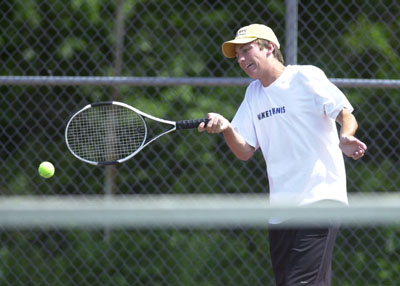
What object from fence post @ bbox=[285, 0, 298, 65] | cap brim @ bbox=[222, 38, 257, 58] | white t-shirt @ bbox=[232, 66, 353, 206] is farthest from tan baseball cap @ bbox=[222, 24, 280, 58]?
fence post @ bbox=[285, 0, 298, 65]

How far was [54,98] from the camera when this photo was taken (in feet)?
16.7

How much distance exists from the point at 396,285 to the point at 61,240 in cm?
213

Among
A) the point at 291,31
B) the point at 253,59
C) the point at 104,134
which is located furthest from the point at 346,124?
the point at 104,134

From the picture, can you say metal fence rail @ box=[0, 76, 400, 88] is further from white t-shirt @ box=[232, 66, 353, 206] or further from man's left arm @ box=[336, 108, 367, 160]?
man's left arm @ box=[336, 108, 367, 160]

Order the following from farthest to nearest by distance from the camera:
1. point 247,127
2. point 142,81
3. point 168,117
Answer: point 168,117 → point 142,81 → point 247,127

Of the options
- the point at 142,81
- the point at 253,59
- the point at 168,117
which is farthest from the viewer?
the point at 168,117

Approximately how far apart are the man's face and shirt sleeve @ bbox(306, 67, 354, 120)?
209mm

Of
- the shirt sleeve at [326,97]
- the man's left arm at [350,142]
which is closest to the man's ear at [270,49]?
the shirt sleeve at [326,97]

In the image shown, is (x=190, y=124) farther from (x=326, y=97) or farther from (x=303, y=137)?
(x=326, y=97)

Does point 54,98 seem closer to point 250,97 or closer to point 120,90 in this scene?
point 120,90

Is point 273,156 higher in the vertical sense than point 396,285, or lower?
higher

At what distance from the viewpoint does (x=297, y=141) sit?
3.18m

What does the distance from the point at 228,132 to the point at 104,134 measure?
102 centimetres

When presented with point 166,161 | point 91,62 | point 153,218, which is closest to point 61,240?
point 166,161
